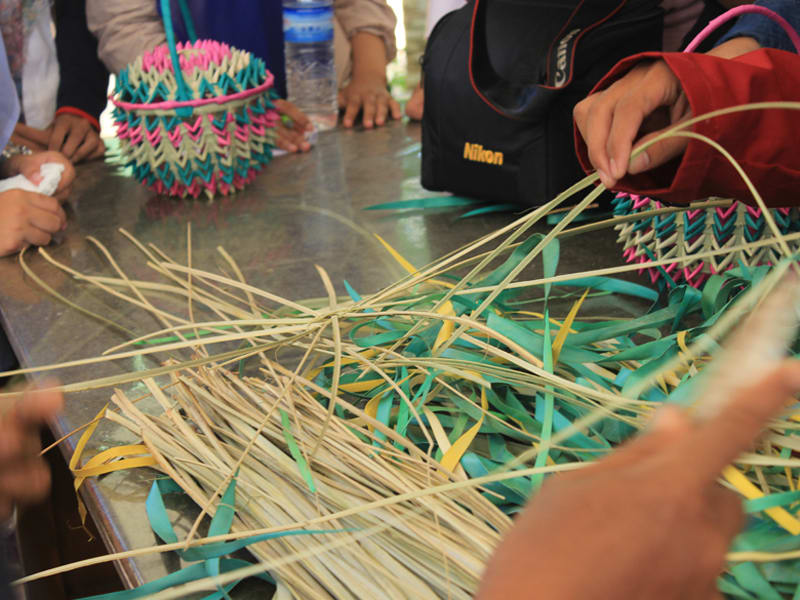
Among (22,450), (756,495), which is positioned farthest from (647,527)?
(22,450)

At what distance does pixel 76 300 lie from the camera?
31.4 inches

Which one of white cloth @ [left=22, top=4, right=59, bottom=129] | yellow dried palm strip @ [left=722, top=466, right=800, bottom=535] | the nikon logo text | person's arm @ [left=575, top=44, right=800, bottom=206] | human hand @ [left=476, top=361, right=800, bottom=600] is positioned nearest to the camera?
human hand @ [left=476, top=361, right=800, bottom=600]

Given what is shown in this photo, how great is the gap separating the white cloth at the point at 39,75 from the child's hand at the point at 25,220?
370mm

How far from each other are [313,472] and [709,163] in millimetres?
363

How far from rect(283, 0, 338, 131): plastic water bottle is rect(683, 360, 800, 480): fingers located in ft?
4.10

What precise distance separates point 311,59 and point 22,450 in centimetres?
114

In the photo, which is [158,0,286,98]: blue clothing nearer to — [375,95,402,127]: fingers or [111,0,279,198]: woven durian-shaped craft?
[375,95,402,127]: fingers

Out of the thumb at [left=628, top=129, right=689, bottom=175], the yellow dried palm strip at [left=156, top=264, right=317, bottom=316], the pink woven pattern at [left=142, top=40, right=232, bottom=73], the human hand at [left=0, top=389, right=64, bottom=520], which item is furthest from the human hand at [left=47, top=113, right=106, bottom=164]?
the thumb at [left=628, top=129, right=689, bottom=175]

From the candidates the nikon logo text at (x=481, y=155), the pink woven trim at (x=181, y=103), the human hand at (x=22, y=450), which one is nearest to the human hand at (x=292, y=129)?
the pink woven trim at (x=181, y=103)

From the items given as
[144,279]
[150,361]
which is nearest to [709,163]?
[150,361]

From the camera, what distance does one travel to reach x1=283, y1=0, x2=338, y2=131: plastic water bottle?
130 cm

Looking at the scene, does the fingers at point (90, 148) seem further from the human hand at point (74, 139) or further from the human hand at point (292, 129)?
the human hand at point (292, 129)

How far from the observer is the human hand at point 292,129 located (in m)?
1.25

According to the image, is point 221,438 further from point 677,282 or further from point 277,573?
point 677,282
